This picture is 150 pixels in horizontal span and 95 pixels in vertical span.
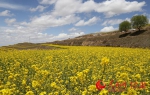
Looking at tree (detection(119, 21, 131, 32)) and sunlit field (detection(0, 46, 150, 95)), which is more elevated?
tree (detection(119, 21, 131, 32))

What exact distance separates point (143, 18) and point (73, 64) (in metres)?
66.1

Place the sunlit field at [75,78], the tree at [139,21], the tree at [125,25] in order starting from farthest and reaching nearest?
the tree at [125,25]
the tree at [139,21]
the sunlit field at [75,78]

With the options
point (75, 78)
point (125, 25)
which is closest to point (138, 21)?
point (125, 25)

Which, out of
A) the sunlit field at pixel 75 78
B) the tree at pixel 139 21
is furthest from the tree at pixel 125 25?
the sunlit field at pixel 75 78

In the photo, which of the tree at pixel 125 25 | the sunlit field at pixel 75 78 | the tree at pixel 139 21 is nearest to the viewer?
the sunlit field at pixel 75 78

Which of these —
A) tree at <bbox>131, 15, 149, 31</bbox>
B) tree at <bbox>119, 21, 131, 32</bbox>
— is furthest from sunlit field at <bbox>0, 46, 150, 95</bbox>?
tree at <bbox>119, 21, 131, 32</bbox>

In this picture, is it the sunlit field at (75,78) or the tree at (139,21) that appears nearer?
the sunlit field at (75,78)

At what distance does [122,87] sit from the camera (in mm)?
7113

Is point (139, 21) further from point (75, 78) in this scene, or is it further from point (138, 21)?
point (75, 78)

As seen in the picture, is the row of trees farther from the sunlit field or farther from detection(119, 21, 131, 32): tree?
the sunlit field

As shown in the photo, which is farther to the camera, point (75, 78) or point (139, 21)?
point (139, 21)

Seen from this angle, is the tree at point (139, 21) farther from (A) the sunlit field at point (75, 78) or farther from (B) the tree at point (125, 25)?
(A) the sunlit field at point (75, 78)

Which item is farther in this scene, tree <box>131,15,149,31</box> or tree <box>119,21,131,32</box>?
tree <box>119,21,131,32</box>

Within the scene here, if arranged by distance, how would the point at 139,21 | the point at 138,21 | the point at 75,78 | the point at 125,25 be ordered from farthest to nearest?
1. the point at 125,25
2. the point at 138,21
3. the point at 139,21
4. the point at 75,78
